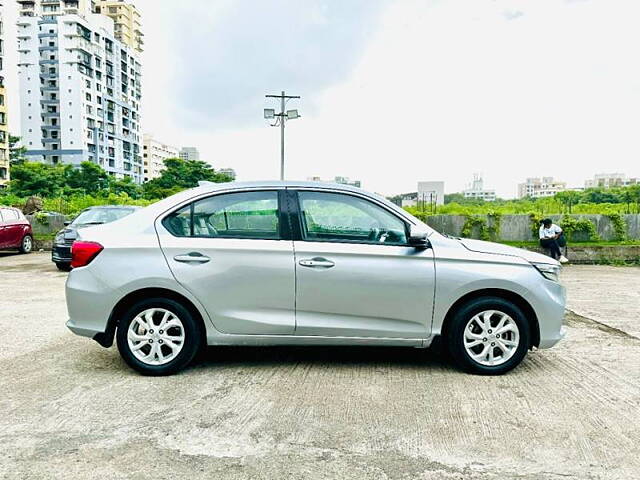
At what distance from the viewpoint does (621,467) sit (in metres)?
3.15

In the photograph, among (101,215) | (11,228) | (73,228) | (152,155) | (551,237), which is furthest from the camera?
(152,155)

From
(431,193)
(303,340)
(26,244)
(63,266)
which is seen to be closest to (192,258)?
(303,340)

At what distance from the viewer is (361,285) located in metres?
4.59

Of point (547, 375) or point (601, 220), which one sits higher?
point (601, 220)

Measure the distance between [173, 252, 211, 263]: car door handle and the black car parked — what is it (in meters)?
7.39

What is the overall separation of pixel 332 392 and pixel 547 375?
1.92m

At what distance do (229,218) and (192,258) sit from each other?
0.47m

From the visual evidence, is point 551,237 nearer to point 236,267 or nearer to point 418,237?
point 418,237

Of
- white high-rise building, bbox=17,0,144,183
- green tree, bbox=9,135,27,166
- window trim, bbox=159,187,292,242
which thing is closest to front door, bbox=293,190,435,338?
window trim, bbox=159,187,292,242

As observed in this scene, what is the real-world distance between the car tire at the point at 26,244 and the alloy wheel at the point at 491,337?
1544cm

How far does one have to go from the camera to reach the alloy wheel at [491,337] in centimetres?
469

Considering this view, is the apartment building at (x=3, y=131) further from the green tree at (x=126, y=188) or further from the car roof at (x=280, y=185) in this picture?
the car roof at (x=280, y=185)

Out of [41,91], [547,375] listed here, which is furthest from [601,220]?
[41,91]

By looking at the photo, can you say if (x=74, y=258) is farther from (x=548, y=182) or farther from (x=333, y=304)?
(x=548, y=182)
